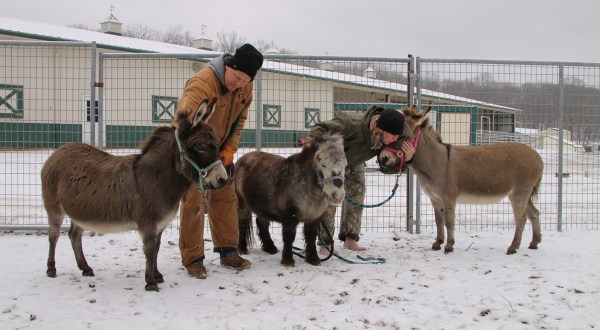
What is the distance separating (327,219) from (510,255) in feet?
8.10

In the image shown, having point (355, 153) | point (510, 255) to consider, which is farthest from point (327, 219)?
point (510, 255)

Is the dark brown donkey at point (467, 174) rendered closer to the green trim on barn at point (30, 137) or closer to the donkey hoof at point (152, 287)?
the donkey hoof at point (152, 287)

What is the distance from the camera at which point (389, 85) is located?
7578 millimetres

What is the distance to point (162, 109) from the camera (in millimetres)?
7648

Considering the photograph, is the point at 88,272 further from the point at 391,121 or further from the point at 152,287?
the point at 391,121

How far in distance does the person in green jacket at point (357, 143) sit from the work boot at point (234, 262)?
114 cm

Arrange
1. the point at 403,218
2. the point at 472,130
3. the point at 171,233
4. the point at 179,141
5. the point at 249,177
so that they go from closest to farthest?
the point at 179,141 < the point at 249,177 < the point at 171,233 < the point at 472,130 < the point at 403,218

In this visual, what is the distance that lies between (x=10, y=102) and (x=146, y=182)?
4816 millimetres

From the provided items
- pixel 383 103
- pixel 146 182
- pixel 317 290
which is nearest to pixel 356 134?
pixel 383 103

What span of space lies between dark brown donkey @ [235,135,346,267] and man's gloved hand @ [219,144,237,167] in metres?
0.60

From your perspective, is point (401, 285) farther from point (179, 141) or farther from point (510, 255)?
Result: point (179, 141)

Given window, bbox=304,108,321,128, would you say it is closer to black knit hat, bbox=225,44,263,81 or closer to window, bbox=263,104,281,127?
window, bbox=263,104,281,127

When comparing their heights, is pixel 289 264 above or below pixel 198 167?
below

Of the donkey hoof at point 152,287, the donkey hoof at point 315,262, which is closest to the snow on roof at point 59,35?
the donkey hoof at point 315,262
